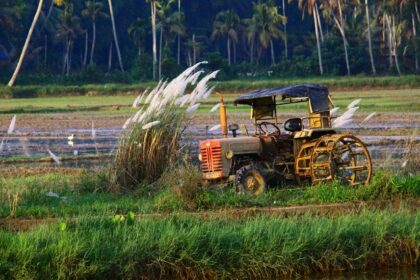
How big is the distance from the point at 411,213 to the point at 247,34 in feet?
215

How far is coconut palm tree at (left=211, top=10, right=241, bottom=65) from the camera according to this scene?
75.4 meters

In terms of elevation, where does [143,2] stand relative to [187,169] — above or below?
above

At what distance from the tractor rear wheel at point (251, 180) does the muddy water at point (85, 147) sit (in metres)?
1.79

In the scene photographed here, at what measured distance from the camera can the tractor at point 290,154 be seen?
1445 cm

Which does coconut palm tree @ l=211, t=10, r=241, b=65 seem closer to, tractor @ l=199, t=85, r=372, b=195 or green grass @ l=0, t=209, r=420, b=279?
tractor @ l=199, t=85, r=372, b=195

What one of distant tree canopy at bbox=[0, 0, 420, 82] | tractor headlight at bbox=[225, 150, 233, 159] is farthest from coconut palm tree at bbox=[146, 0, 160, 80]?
tractor headlight at bbox=[225, 150, 233, 159]

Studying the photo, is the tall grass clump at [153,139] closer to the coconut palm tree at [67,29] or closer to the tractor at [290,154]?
the tractor at [290,154]

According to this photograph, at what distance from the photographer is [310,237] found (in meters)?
10.8

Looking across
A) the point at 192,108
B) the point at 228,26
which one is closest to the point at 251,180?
the point at 192,108

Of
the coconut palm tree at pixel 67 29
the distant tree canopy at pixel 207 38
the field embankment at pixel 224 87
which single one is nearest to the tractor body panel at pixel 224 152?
the field embankment at pixel 224 87

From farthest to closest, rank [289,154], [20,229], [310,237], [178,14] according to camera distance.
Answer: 1. [178,14]
2. [289,154]
3. [20,229]
4. [310,237]

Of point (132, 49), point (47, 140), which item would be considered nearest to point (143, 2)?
point (132, 49)

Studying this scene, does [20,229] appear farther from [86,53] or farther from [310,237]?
[86,53]

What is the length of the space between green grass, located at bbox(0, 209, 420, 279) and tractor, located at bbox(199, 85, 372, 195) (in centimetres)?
290
